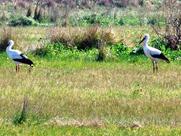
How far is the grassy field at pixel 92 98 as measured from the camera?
11.7 metres

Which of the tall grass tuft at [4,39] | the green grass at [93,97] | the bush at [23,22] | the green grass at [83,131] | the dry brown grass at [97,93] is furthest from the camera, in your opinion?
the bush at [23,22]

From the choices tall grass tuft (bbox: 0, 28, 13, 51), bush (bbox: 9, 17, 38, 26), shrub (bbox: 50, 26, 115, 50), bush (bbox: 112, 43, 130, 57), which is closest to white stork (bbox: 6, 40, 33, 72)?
tall grass tuft (bbox: 0, 28, 13, 51)

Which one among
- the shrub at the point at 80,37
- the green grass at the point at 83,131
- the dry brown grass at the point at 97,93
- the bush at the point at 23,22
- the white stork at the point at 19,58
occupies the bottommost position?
the bush at the point at 23,22

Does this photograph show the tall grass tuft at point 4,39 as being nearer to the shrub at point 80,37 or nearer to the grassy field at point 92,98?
the shrub at point 80,37

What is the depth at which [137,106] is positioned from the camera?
13922 millimetres

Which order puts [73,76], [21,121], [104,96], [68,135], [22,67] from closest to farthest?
[68,135] < [21,121] < [104,96] < [73,76] < [22,67]

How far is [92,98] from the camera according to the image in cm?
1470

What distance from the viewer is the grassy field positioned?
11.7m

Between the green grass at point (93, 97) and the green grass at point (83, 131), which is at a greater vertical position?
the green grass at point (83, 131)

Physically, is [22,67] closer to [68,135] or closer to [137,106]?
[137,106]

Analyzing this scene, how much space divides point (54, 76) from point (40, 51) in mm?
5370

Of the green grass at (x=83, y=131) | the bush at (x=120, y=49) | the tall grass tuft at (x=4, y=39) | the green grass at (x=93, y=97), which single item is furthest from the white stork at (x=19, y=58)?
the green grass at (x=83, y=131)

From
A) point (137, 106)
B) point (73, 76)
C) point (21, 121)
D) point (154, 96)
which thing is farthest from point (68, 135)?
point (73, 76)

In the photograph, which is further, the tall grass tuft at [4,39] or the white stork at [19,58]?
the tall grass tuft at [4,39]
